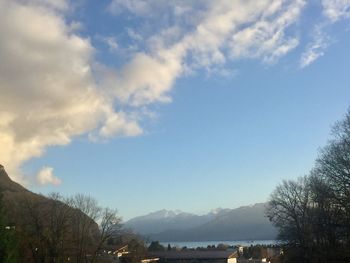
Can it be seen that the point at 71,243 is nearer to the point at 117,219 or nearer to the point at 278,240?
the point at 117,219

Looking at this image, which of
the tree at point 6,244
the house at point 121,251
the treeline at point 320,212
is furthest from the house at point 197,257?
the tree at point 6,244

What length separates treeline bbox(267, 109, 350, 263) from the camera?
49594 mm

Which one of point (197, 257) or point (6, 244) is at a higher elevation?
point (197, 257)

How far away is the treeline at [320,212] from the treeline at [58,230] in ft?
78.7

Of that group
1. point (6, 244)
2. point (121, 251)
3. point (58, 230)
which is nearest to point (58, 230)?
point (58, 230)

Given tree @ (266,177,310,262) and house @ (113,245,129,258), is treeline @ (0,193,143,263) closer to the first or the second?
tree @ (266,177,310,262)

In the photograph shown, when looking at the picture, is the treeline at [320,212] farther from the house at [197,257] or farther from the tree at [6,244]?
the house at [197,257]

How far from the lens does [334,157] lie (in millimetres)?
49562

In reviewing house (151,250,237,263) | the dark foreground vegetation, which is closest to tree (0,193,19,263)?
the dark foreground vegetation

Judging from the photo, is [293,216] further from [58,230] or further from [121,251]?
[121,251]

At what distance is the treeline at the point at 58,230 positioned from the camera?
71938mm

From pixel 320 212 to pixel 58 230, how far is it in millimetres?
34050

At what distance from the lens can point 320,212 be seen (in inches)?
2426

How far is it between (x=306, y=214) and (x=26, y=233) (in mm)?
36399
